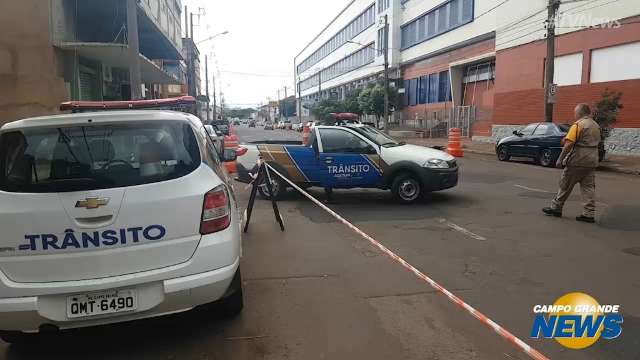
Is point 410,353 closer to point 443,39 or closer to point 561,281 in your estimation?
point 561,281

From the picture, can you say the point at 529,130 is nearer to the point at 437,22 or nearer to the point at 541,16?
the point at 541,16

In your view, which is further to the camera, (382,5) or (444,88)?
(382,5)

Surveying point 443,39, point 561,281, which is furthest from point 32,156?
point 443,39

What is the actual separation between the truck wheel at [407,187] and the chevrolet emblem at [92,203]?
22.7ft

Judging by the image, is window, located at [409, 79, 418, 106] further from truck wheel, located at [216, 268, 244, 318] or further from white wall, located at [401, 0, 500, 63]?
truck wheel, located at [216, 268, 244, 318]

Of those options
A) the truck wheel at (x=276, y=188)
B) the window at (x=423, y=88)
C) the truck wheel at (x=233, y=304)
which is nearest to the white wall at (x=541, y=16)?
the window at (x=423, y=88)

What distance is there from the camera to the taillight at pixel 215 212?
365cm

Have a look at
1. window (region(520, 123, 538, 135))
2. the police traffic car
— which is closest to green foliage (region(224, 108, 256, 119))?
window (region(520, 123, 538, 135))

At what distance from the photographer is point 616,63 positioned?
70.4 ft

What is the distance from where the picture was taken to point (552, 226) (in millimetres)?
7746

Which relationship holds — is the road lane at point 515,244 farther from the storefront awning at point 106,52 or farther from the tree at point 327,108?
the tree at point 327,108

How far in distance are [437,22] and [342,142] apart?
118 ft

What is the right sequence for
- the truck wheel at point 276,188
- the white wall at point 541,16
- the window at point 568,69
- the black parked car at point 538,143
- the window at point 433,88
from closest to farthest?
the truck wheel at point 276,188 → the black parked car at point 538,143 → the white wall at point 541,16 → the window at point 568,69 → the window at point 433,88

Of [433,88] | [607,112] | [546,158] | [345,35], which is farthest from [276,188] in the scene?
[345,35]
